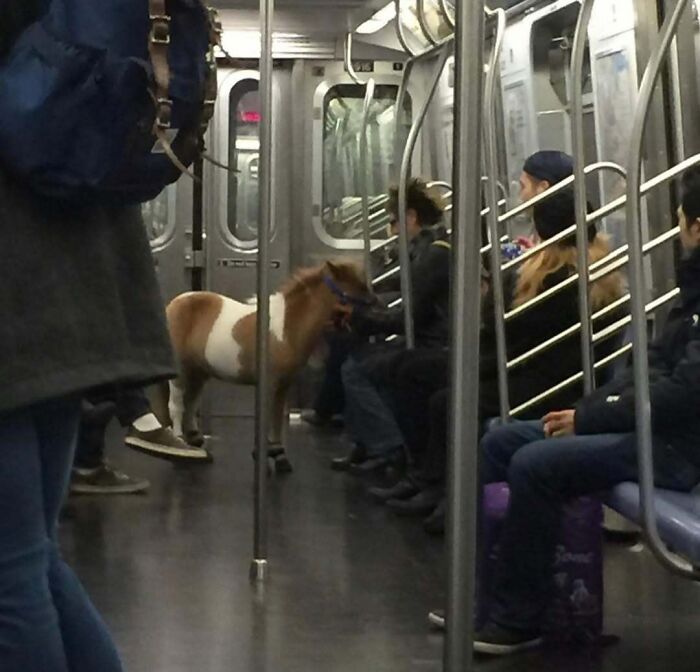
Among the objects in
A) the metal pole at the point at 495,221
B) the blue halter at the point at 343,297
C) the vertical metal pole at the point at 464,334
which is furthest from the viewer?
the blue halter at the point at 343,297

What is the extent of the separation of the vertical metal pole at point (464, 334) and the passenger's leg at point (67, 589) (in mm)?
589

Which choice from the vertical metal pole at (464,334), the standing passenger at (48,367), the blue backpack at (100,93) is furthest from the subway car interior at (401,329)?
the standing passenger at (48,367)

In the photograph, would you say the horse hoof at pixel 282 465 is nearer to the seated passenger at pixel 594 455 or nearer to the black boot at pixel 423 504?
the black boot at pixel 423 504

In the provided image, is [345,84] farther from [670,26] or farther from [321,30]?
[670,26]

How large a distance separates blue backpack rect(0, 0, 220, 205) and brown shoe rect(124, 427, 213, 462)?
4569 mm

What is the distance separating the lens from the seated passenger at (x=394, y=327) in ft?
17.1

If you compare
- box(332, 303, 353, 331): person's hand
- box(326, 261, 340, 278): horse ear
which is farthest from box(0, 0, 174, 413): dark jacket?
box(326, 261, 340, 278): horse ear

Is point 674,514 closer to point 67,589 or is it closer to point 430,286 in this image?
point 67,589

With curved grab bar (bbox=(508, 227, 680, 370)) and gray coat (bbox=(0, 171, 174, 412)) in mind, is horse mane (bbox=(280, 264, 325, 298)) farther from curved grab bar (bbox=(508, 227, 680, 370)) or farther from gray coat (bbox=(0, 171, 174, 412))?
gray coat (bbox=(0, 171, 174, 412))

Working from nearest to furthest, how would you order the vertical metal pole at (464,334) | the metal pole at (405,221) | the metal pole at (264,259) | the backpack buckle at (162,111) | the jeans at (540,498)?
the vertical metal pole at (464,334) < the backpack buckle at (162,111) < the jeans at (540,498) < the metal pole at (264,259) < the metal pole at (405,221)

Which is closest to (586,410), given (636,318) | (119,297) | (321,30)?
(636,318)

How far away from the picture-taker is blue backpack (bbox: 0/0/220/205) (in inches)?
63.6

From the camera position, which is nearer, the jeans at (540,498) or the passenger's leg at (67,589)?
the passenger's leg at (67,589)

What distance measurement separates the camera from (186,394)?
688 centimetres
